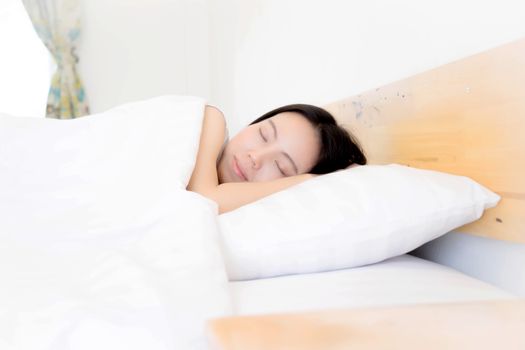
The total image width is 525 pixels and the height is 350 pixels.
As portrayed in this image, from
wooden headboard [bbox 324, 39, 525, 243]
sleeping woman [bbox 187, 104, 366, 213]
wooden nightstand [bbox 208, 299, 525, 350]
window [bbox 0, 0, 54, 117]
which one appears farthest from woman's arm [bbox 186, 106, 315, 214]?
window [bbox 0, 0, 54, 117]

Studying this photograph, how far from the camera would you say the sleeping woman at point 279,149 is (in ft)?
3.58

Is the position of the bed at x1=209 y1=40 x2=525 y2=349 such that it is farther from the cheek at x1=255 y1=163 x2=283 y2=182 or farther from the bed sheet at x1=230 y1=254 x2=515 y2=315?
the cheek at x1=255 y1=163 x2=283 y2=182

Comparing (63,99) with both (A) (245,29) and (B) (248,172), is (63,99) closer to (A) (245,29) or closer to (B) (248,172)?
(A) (245,29)

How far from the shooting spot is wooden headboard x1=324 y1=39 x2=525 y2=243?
75 centimetres

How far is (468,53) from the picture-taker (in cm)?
91

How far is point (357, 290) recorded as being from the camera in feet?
2.00

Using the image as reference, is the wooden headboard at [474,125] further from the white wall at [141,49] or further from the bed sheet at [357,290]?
the white wall at [141,49]

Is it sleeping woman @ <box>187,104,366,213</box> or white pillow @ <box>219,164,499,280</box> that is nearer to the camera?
white pillow @ <box>219,164,499,280</box>

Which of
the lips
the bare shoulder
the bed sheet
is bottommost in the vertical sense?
the bed sheet

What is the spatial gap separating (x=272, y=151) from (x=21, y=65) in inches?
84.4

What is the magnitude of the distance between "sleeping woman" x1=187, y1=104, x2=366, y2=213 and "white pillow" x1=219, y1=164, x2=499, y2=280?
24 centimetres

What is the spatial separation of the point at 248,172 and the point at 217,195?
0.20 meters

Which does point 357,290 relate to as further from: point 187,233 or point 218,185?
point 218,185

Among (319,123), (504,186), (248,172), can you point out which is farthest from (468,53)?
(248,172)
